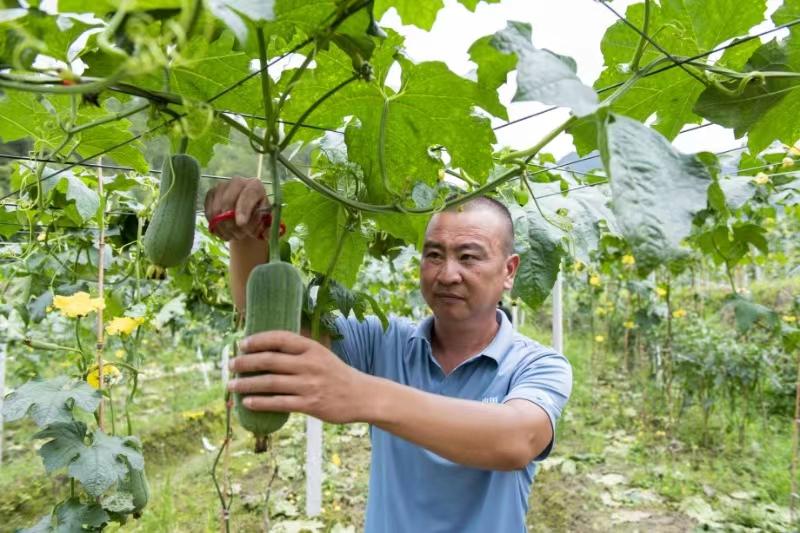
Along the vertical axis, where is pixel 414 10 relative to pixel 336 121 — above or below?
above

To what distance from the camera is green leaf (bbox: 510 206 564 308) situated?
1.65m

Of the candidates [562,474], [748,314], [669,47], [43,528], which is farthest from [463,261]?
[562,474]

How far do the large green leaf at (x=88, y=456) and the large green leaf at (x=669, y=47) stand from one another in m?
1.42

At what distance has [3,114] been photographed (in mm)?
1420

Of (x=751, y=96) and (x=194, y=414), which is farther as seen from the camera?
(x=194, y=414)

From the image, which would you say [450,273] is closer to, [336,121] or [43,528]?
[336,121]

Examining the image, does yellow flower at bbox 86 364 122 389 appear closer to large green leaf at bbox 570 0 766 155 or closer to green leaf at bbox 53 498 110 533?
green leaf at bbox 53 498 110 533

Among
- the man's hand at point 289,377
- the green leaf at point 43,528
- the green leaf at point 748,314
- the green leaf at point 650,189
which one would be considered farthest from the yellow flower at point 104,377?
the green leaf at point 748,314

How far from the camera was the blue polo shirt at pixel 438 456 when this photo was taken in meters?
1.69

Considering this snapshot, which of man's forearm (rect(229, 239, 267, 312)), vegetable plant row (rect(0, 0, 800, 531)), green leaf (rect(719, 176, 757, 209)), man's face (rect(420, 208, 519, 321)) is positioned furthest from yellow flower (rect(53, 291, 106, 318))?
green leaf (rect(719, 176, 757, 209))

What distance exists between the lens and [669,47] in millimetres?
1173

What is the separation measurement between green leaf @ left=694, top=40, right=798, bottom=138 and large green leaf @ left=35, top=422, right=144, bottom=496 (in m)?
1.62

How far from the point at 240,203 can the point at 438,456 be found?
848 mm

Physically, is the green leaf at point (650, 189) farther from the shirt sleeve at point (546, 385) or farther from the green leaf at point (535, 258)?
the green leaf at point (535, 258)
